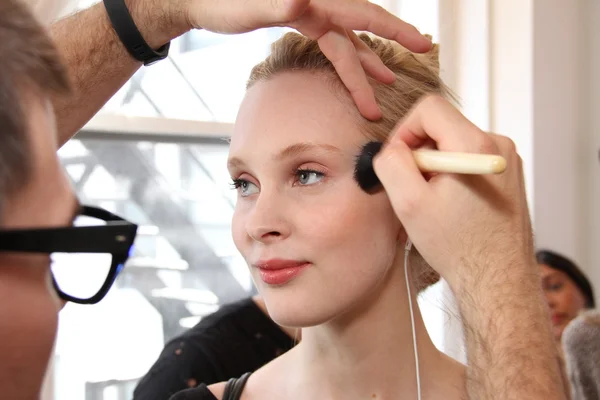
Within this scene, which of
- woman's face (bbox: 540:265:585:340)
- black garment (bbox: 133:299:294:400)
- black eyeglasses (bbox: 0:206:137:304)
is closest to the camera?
black eyeglasses (bbox: 0:206:137:304)

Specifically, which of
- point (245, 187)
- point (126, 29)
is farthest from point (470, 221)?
point (126, 29)

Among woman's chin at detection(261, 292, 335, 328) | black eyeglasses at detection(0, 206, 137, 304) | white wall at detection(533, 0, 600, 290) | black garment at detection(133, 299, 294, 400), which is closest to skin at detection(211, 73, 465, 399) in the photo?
woman's chin at detection(261, 292, 335, 328)

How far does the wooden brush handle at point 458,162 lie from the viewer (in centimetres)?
79

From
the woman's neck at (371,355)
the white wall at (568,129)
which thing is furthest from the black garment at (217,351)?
the white wall at (568,129)

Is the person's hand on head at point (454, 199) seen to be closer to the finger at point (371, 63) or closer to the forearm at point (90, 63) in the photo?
the finger at point (371, 63)

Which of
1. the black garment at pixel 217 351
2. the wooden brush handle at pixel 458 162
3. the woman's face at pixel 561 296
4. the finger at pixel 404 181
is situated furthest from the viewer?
the woman's face at pixel 561 296

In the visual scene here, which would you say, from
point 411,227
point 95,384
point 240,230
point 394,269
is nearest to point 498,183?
point 411,227

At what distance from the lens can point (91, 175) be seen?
1676 mm

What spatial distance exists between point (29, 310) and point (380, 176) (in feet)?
1.64

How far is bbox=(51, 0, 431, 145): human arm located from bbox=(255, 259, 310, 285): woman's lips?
0.86ft

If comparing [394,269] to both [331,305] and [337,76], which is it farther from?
[337,76]

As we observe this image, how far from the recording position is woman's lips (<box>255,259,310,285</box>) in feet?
3.33

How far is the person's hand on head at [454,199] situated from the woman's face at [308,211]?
0.37 ft

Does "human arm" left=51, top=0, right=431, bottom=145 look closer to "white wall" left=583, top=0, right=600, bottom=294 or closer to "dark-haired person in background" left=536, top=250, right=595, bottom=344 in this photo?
"dark-haired person in background" left=536, top=250, right=595, bottom=344
